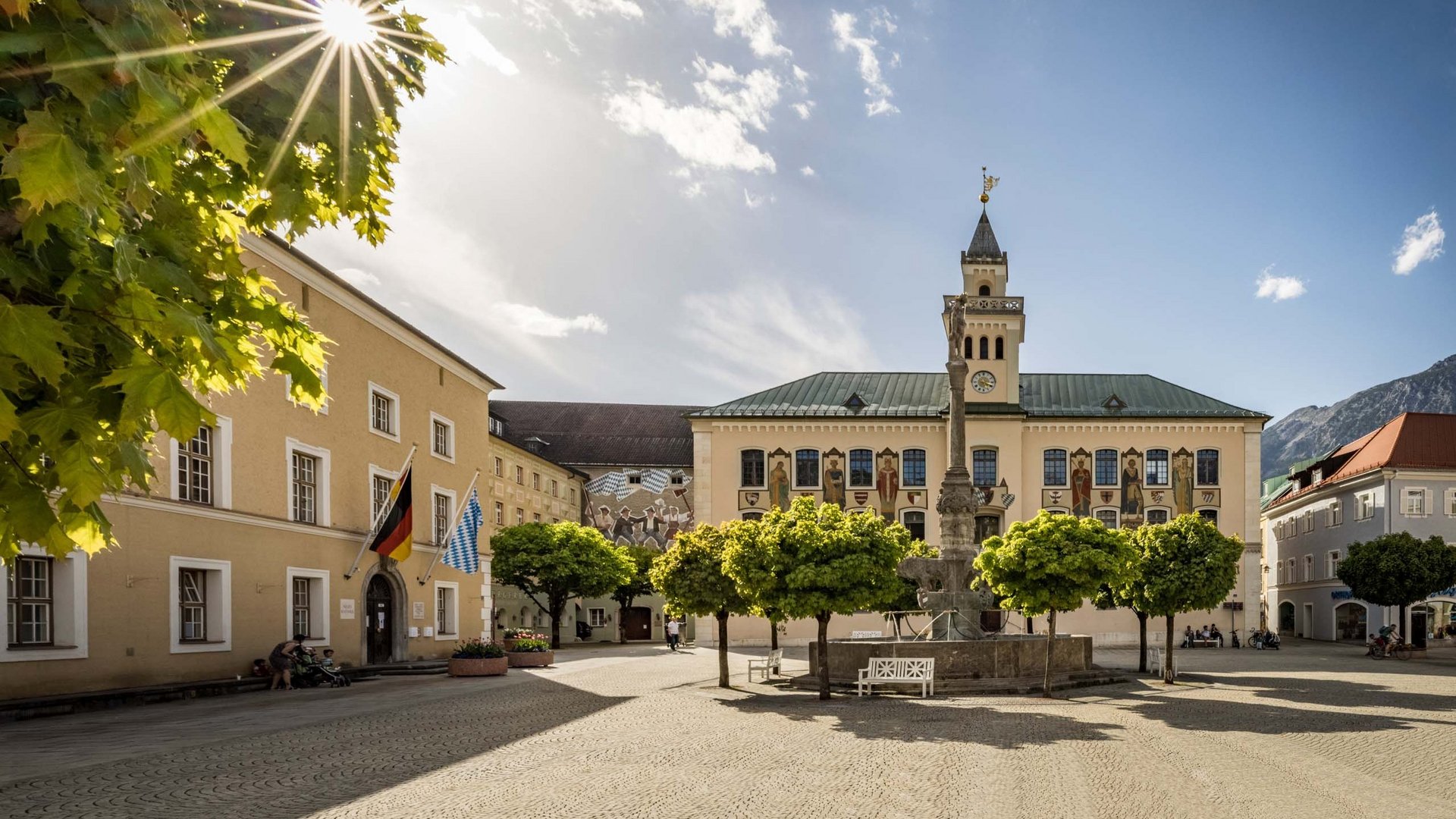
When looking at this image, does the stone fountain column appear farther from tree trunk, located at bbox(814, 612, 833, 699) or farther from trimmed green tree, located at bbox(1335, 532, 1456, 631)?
trimmed green tree, located at bbox(1335, 532, 1456, 631)

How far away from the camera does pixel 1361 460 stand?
55.6 m

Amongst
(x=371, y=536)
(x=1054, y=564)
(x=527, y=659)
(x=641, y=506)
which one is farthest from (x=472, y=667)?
(x=641, y=506)

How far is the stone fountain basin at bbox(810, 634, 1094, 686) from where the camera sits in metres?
22.6

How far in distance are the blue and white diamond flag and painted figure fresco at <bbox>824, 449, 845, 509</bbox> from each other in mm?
24322

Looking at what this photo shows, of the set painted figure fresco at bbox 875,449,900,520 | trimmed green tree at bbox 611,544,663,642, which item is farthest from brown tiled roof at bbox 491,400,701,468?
painted figure fresco at bbox 875,449,900,520

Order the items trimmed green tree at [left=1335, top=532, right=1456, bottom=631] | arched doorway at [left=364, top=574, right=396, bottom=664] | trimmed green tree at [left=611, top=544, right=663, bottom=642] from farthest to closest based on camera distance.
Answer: trimmed green tree at [left=611, top=544, right=663, bottom=642], trimmed green tree at [left=1335, top=532, right=1456, bottom=631], arched doorway at [left=364, top=574, right=396, bottom=664]

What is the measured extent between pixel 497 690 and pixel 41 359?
20.7 metres

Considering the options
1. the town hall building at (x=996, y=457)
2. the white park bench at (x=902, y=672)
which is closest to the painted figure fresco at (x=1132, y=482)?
the town hall building at (x=996, y=457)

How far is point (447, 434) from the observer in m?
34.9

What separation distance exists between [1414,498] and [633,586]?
42.6 metres

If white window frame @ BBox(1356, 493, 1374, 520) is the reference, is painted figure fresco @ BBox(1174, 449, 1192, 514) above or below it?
above

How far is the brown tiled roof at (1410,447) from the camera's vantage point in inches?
2016

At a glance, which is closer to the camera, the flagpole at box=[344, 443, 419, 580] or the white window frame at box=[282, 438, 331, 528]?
the white window frame at box=[282, 438, 331, 528]

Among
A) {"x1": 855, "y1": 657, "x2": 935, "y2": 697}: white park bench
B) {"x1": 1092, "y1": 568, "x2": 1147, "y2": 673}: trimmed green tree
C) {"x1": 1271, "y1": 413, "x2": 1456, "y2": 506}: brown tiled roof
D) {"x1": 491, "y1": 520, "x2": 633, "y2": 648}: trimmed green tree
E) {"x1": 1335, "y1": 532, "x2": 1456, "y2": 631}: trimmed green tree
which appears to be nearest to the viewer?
{"x1": 855, "y1": 657, "x2": 935, "y2": 697}: white park bench
